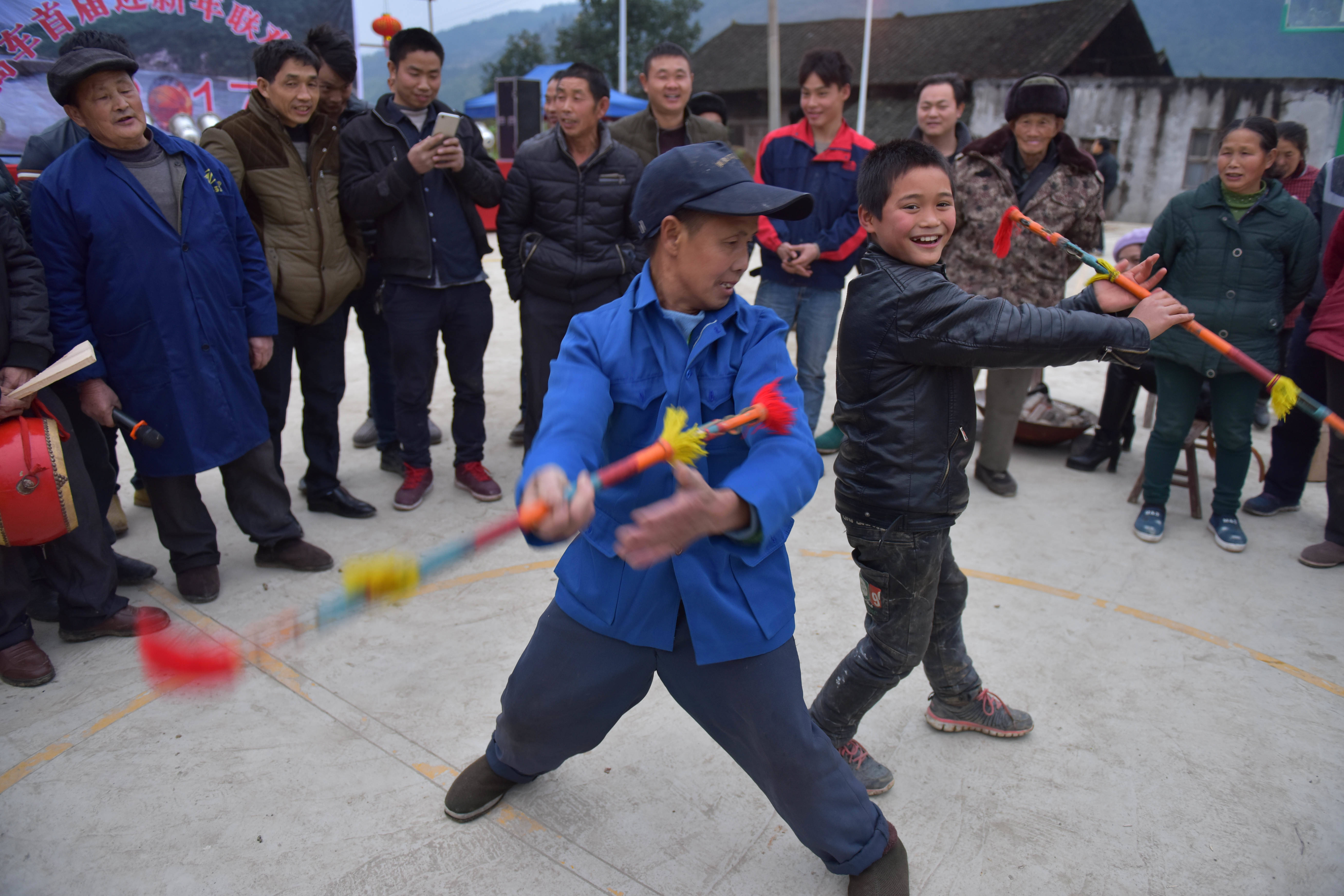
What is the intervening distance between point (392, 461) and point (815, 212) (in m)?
3.04

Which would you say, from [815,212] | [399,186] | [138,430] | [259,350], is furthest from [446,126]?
[815,212]

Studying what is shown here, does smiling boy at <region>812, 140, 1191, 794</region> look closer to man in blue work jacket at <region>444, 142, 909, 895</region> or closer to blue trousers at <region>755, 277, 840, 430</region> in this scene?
man in blue work jacket at <region>444, 142, 909, 895</region>

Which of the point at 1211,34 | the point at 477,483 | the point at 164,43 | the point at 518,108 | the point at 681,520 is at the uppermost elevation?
the point at 1211,34

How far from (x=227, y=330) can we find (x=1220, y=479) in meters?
4.97

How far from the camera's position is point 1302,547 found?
4.46 meters

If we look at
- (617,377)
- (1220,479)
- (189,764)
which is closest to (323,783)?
(189,764)

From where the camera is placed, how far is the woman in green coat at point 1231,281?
405 centimetres

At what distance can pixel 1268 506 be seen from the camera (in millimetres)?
4832

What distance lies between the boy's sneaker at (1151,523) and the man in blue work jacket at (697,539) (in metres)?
3.17

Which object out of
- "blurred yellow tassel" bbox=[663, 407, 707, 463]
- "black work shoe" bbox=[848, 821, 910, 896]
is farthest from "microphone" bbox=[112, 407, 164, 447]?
"black work shoe" bbox=[848, 821, 910, 896]

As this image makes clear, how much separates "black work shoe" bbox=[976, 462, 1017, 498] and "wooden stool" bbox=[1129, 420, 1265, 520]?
68 centimetres

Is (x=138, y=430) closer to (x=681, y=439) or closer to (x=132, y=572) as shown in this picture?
(x=132, y=572)

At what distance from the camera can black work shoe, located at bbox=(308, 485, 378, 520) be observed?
4.58 metres

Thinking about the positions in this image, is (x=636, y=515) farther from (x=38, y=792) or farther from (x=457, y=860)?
(x=38, y=792)
